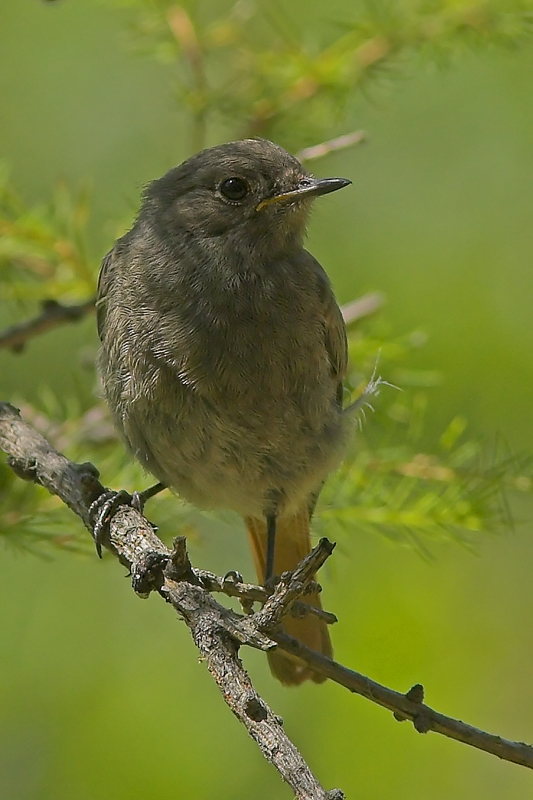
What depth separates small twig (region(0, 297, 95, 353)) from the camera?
3283mm

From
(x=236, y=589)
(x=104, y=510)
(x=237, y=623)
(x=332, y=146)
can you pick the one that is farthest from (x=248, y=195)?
(x=237, y=623)

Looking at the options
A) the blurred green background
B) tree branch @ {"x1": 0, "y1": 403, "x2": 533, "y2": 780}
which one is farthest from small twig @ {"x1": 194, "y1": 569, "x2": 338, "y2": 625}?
the blurred green background

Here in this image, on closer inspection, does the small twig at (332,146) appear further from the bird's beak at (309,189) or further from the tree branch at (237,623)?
the tree branch at (237,623)

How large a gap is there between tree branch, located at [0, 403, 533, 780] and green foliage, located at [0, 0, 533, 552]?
350mm

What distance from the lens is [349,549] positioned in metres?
4.42

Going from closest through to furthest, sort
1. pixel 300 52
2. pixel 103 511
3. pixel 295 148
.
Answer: pixel 103 511, pixel 300 52, pixel 295 148

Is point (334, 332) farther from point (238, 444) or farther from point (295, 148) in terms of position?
point (295, 148)

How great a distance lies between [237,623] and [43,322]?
1565mm

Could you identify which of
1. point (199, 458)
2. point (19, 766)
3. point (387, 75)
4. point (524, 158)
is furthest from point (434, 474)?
point (524, 158)

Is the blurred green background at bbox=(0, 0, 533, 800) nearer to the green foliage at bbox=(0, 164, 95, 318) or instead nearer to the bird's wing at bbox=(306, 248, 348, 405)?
the green foliage at bbox=(0, 164, 95, 318)

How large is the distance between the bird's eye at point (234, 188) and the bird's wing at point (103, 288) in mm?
453

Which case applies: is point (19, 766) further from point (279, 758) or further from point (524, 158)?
point (524, 158)

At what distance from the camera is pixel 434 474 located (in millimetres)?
3197

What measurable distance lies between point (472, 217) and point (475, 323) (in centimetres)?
75
